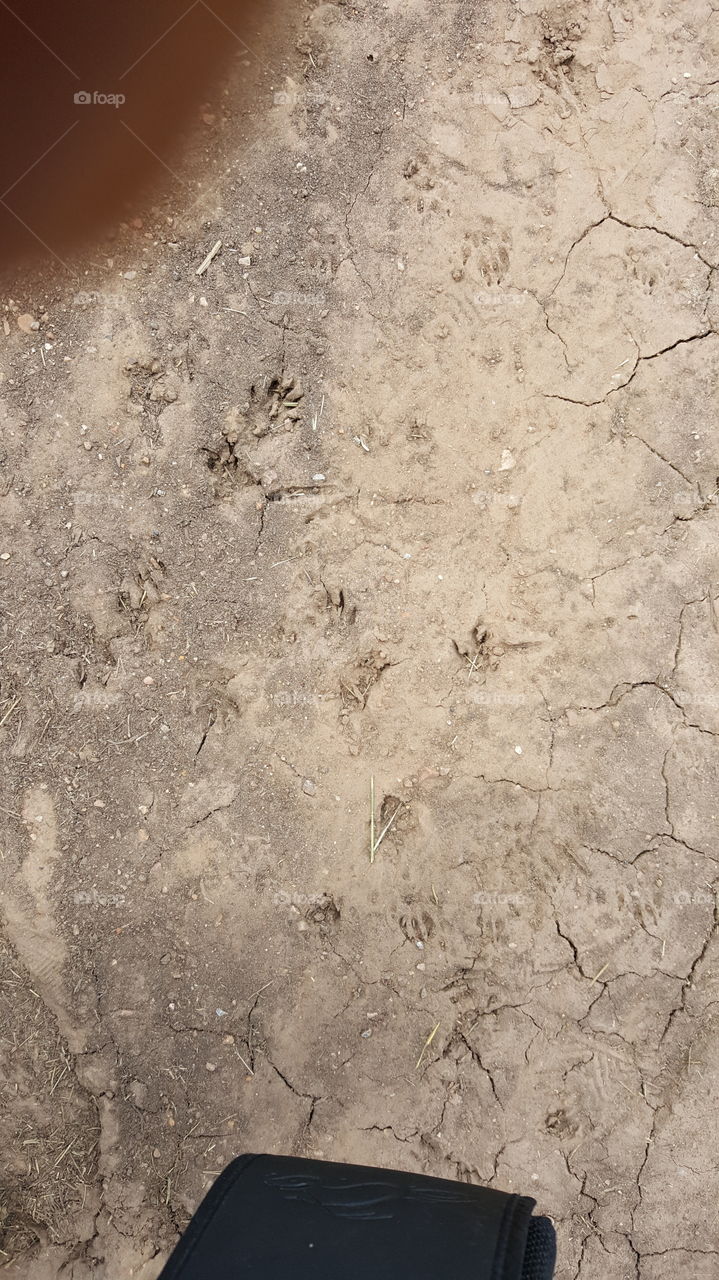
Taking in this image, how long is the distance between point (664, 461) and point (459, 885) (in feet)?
6.65

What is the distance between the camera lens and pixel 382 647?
3469 mm

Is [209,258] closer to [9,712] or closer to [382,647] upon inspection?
[382,647]

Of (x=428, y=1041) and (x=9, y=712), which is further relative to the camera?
(x=9, y=712)

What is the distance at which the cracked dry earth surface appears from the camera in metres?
3.38

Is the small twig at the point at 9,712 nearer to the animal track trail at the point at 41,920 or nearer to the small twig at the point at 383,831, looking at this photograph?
the animal track trail at the point at 41,920

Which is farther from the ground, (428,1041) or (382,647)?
(382,647)

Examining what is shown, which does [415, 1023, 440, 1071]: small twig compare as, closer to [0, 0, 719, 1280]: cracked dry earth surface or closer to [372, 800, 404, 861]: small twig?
[0, 0, 719, 1280]: cracked dry earth surface

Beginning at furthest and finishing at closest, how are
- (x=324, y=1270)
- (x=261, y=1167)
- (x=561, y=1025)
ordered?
(x=561, y=1025), (x=261, y=1167), (x=324, y=1270)

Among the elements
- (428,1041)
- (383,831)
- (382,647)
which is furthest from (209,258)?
(428,1041)

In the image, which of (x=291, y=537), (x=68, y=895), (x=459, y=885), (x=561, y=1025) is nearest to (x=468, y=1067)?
(x=561, y=1025)

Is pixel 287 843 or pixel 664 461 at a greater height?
pixel 664 461

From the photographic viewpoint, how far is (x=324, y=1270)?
1654 mm

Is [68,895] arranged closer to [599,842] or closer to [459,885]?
[459,885]

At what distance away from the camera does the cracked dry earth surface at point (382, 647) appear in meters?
3.38
